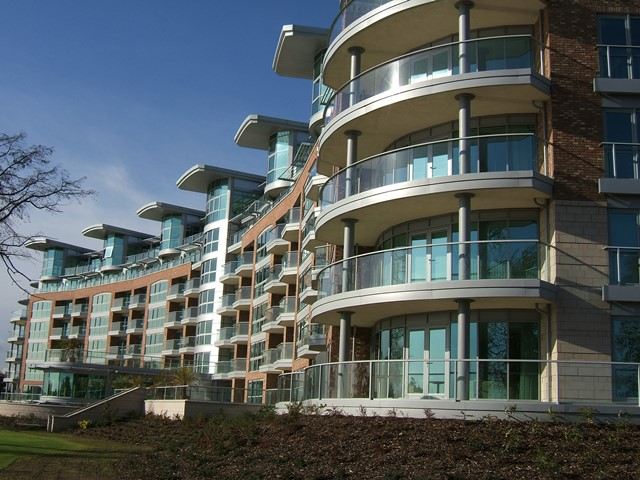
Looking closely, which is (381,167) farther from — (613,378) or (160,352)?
(160,352)

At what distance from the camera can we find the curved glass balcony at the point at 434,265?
2395 cm

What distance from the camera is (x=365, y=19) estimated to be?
28.3m

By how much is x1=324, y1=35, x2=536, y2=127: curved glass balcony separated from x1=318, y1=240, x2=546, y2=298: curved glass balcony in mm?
5224

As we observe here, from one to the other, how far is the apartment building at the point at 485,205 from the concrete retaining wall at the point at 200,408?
10.7 metres

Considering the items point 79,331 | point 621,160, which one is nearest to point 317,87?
point 621,160

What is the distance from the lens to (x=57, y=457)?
26.0 m

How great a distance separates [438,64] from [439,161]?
326cm

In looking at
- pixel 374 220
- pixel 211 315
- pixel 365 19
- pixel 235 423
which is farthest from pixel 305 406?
pixel 211 315

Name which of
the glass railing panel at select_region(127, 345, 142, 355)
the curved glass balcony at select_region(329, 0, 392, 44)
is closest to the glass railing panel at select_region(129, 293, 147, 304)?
the glass railing panel at select_region(127, 345, 142, 355)

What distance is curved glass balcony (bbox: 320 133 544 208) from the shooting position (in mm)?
24703

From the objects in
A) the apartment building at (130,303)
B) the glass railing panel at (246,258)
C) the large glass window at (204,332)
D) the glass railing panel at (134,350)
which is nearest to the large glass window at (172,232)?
the apartment building at (130,303)

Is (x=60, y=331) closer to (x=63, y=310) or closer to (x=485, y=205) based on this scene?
(x=63, y=310)

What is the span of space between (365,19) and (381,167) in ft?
16.8

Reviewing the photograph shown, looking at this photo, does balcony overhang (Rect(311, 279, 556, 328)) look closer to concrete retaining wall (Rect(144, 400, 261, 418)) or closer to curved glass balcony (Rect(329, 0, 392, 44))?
curved glass balcony (Rect(329, 0, 392, 44))
